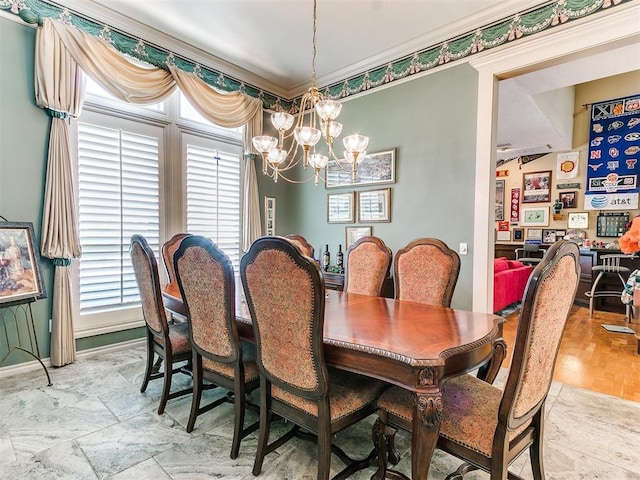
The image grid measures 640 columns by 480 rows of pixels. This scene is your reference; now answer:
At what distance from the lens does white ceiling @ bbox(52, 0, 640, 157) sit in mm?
2977

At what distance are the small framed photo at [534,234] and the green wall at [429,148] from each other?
538 centimetres

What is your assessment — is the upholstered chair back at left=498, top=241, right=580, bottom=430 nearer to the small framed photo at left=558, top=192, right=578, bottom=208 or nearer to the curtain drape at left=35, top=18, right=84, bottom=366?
the curtain drape at left=35, top=18, right=84, bottom=366

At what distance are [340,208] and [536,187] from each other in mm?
5724

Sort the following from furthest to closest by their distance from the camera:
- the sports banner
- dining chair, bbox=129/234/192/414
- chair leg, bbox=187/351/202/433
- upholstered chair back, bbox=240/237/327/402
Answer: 1. the sports banner
2. dining chair, bbox=129/234/192/414
3. chair leg, bbox=187/351/202/433
4. upholstered chair back, bbox=240/237/327/402

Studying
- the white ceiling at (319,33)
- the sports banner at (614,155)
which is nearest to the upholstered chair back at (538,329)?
the white ceiling at (319,33)

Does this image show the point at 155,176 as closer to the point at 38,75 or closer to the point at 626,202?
the point at 38,75

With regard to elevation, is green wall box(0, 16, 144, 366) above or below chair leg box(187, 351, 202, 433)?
above

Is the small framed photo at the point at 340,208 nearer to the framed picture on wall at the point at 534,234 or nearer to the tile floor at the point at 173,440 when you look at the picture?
the tile floor at the point at 173,440

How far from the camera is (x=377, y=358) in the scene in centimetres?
134

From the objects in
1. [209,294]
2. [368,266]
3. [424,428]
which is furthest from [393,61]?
[424,428]

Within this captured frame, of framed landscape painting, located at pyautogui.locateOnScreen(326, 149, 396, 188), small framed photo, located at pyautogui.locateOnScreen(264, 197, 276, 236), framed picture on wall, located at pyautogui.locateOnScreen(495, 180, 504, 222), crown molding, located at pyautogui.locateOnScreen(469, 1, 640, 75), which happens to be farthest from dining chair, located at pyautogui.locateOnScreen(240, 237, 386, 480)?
framed picture on wall, located at pyautogui.locateOnScreen(495, 180, 504, 222)

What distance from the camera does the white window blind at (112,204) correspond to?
312 cm

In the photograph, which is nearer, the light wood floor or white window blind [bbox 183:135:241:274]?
the light wood floor

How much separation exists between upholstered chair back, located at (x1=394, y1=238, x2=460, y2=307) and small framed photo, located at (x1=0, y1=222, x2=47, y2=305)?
2.88 meters
